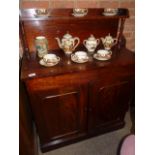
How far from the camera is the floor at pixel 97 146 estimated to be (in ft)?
4.79

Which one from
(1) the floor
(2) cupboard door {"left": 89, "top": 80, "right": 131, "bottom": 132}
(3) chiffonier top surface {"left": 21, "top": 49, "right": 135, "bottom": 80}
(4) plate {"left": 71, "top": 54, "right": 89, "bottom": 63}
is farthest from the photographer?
(1) the floor

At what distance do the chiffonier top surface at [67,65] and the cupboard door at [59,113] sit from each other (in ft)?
0.47

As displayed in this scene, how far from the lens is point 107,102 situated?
4.55 ft

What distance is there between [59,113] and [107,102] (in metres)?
0.43

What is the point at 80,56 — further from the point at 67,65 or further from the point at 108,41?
the point at 108,41

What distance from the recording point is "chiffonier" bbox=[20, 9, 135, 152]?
1109 millimetres

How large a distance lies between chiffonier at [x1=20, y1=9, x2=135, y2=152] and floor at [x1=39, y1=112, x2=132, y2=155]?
0.06 metres

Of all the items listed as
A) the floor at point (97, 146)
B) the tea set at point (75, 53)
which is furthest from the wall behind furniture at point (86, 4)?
the floor at point (97, 146)

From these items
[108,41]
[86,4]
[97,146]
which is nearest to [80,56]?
[108,41]

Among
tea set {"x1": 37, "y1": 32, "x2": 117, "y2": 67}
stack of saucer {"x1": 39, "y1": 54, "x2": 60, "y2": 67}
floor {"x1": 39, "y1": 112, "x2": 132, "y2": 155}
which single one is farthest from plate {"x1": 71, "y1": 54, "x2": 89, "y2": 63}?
floor {"x1": 39, "y1": 112, "x2": 132, "y2": 155}

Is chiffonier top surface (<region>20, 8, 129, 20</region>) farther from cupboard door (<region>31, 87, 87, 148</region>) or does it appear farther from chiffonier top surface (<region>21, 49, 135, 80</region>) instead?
cupboard door (<region>31, 87, 87, 148</region>)
